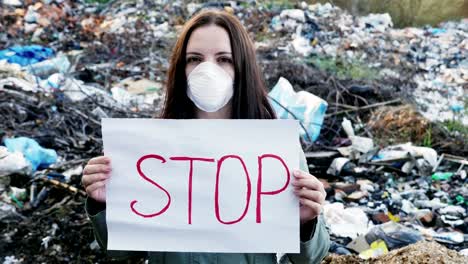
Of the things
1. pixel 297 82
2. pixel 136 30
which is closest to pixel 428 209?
pixel 297 82

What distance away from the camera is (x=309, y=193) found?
3.81ft

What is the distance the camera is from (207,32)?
4.47 feet

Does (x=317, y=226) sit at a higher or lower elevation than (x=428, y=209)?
higher

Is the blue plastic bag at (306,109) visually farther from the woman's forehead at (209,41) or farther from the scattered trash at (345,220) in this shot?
the woman's forehead at (209,41)

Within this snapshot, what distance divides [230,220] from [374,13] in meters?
8.99

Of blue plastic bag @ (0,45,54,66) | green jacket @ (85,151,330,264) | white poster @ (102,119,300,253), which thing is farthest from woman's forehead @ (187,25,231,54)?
blue plastic bag @ (0,45,54,66)

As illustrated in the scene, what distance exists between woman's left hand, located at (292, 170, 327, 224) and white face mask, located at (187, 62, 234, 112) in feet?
1.03

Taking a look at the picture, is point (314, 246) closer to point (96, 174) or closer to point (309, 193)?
point (309, 193)

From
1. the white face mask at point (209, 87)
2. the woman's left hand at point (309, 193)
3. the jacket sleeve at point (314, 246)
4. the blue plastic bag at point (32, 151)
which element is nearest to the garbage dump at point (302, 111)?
the blue plastic bag at point (32, 151)

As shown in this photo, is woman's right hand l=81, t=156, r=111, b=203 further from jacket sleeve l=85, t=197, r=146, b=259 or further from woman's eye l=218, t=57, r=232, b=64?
woman's eye l=218, t=57, r=232, b=64

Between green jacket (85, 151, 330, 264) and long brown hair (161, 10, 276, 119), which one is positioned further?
long brown hair (161, 10, 276, 119)

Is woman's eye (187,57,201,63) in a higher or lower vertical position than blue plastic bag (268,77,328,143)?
higher

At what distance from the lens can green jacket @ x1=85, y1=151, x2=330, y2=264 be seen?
1250 millimetres

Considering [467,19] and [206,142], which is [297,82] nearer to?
[206,142]
